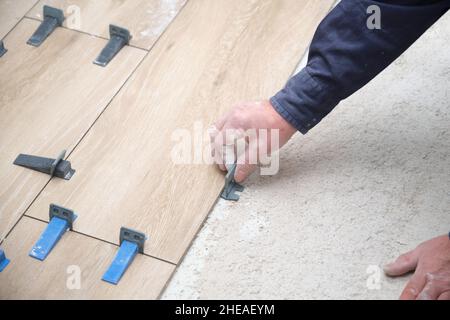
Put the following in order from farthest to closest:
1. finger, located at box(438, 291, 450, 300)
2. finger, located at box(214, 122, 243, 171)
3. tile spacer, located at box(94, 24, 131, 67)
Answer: tile spacer, located at box(94, 24, 131, 67), finger, located at box(214, 122, 243, 171), finger, located at box(438, 291, 450, 300)

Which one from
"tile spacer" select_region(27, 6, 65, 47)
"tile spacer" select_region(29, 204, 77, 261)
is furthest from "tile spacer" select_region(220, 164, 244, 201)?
"tile spacer" select_region(27, 6, 65, 47)

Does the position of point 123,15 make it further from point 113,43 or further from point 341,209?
point 341,209

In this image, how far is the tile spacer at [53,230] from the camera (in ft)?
5.38

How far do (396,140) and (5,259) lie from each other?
0.96 metres

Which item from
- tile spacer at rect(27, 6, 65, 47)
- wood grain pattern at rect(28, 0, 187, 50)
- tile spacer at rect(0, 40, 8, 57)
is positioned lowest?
tile spacer at rect(0, 40, 8, 57)

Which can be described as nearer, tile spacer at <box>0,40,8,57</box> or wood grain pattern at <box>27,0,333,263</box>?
wood grain pattern at <box>27,0,333,263</box>

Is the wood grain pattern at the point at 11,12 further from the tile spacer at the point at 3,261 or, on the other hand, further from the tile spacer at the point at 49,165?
the tile spacer at the point at 3,261

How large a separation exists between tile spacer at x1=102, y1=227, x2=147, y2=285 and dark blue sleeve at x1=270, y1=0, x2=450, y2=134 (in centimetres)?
42

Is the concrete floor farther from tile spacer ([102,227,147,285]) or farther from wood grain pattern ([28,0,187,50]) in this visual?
wood grain pattern ([28,0,187,50])

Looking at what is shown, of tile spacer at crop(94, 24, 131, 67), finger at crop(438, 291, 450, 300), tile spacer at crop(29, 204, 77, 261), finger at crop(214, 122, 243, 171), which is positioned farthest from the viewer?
tile spacer at crop(94, 24, 131, 67)

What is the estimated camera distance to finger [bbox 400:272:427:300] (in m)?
1.56

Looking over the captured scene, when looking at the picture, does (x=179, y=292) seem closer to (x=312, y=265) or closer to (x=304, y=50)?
(x=312, y=265)

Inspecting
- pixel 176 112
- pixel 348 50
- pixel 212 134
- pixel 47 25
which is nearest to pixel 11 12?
pixel 47 25
